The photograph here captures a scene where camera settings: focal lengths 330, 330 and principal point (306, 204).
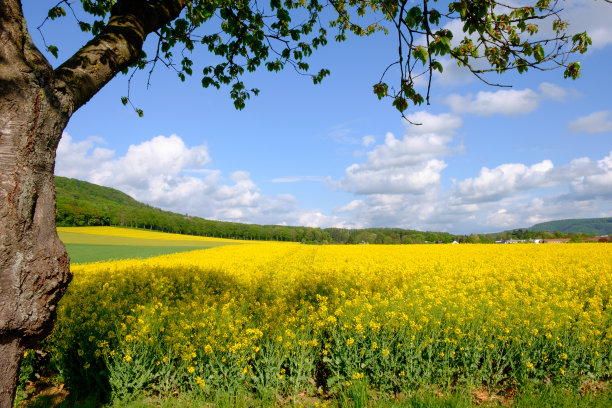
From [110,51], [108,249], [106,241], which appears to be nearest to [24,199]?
[110,51]

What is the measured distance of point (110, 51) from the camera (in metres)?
2.93

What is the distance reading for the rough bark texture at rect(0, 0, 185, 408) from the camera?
2.04 meters

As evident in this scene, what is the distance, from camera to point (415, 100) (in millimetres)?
3381

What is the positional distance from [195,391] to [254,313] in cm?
221

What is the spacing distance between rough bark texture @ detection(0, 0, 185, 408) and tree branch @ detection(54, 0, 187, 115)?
3cm

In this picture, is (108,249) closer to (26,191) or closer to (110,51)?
(110,51)

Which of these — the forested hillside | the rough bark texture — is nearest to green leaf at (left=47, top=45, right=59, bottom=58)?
the rough bark texture

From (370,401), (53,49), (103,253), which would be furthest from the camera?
(103,253)

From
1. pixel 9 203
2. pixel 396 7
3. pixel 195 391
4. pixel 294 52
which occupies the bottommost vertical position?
pixel 195 391

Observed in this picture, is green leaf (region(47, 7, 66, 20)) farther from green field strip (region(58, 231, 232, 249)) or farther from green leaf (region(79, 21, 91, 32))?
green field strip (region(58, 231, 232, 249))

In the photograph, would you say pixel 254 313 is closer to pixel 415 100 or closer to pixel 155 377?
pixel 155 377

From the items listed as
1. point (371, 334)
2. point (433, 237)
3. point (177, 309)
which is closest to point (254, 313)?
point (177, 309)

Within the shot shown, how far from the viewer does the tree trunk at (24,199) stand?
2035 millimetres

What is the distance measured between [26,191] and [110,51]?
4.98 feet
